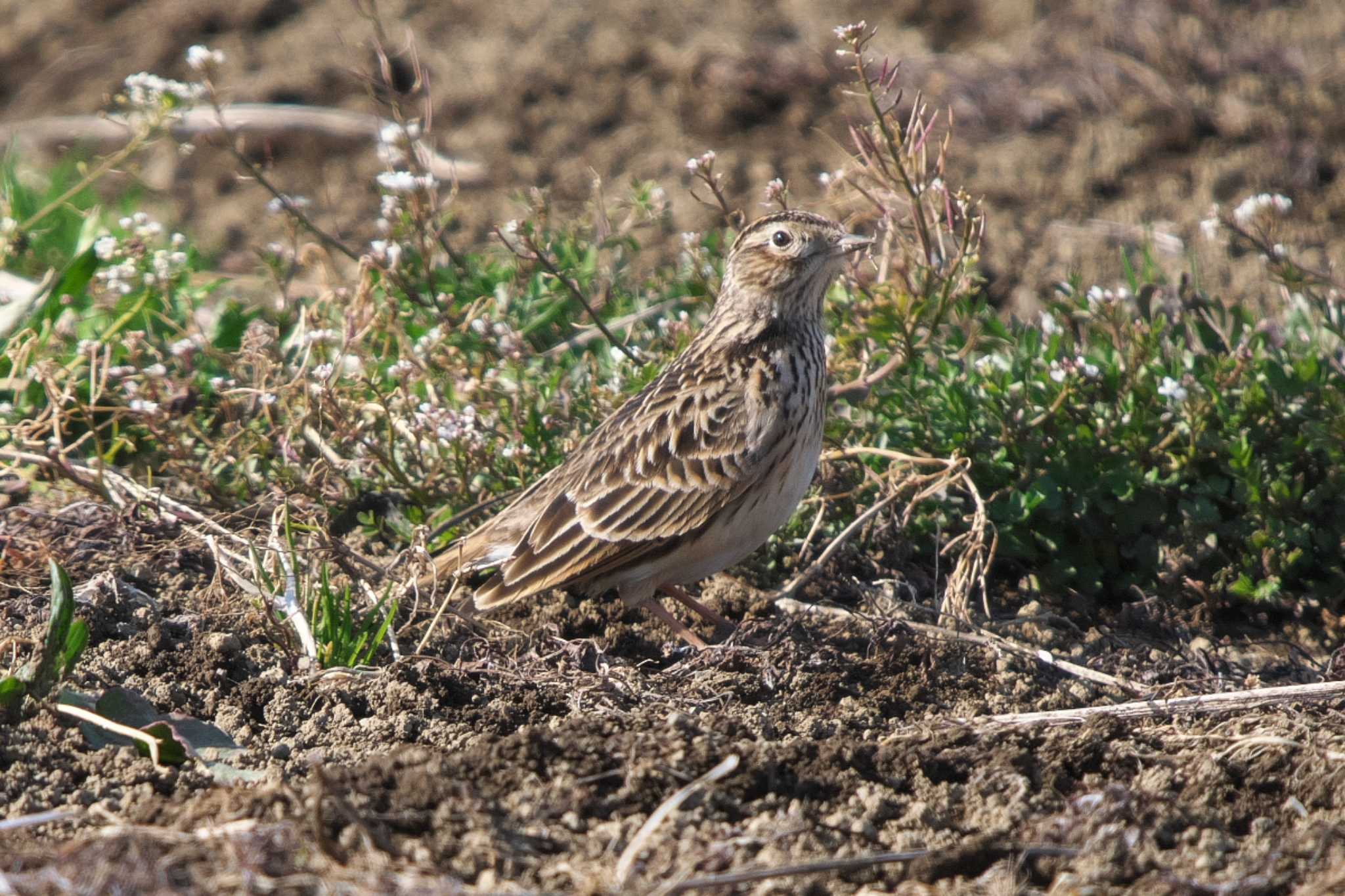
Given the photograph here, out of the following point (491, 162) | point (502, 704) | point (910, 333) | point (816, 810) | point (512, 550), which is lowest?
point (816, 810)

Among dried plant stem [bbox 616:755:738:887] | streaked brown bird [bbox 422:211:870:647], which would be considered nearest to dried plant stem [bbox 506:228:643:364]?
streaked brown bird [bbox 422:211:870:647]

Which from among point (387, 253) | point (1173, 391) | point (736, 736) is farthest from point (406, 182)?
point (1173, 391)

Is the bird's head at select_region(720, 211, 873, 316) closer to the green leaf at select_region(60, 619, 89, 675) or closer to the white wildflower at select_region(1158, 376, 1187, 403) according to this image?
the white wildflower at select_region(1158, 376, 1187, 403)

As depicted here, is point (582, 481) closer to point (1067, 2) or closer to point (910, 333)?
point (910, 333)

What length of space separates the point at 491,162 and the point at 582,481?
4.65 metres

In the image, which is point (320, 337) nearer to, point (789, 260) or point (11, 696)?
point (789, 260)

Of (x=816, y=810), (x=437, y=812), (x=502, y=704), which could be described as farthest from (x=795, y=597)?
(x=437, y=812)

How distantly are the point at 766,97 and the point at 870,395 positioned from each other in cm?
442

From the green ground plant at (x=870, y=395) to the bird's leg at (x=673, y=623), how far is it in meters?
0.67

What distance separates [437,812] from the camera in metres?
3.66

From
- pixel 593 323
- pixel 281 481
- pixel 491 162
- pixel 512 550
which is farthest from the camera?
pixel 491 162

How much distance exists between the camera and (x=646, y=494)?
5.51m

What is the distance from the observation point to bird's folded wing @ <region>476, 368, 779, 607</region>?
5.39 metres

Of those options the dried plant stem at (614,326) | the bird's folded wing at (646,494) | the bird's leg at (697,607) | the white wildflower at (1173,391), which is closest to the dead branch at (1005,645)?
the bird's leg at (697,607)
